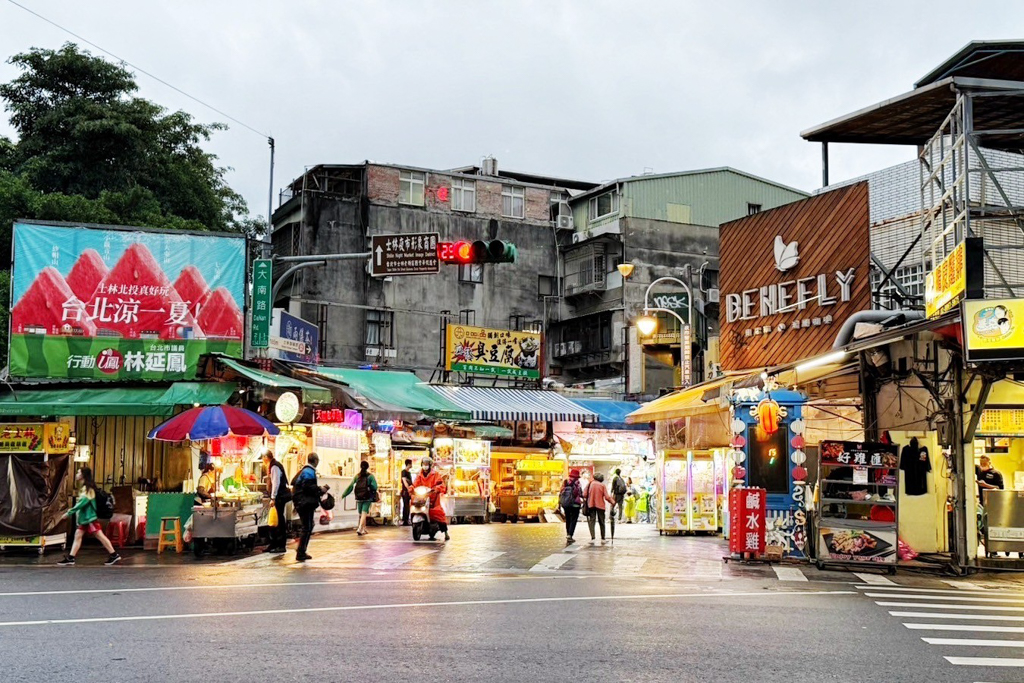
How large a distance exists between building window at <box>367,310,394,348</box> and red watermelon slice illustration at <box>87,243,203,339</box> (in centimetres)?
2629

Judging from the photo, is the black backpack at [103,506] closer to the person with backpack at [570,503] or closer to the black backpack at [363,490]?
the black backpack at [363,490]

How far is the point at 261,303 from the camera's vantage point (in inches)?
974

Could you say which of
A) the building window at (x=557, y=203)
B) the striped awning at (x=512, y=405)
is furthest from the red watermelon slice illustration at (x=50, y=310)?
the building window at (x=557, y=203)

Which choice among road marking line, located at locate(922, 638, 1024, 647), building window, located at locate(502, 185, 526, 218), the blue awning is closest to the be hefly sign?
the blue awning

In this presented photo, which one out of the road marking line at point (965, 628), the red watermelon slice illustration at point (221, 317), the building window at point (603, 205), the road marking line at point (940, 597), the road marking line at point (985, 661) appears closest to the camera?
the road marking line at point (985, 661)

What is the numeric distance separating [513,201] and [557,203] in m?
2.98

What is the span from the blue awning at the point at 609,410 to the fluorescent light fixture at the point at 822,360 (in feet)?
64.5

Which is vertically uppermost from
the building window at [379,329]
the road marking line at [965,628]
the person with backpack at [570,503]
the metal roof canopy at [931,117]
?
the metal roof canopy at [931,117]

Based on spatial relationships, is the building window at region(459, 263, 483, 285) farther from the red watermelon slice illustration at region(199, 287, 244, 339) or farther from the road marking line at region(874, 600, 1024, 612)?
the road marking line at region(874, 600, 1024, 612)

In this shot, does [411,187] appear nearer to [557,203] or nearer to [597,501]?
[557,203]

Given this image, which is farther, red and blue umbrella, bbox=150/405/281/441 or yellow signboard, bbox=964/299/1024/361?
red and blue umbrella, bbox=150/405/281/441

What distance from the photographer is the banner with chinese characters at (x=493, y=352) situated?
41.1 meters

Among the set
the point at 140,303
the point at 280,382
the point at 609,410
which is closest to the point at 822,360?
the point at 280,382

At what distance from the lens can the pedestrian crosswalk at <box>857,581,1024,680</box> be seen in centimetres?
929
